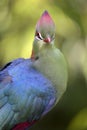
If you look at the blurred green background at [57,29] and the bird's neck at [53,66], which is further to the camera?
the blurred green background at [57,29]

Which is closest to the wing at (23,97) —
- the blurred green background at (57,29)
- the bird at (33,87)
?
the bird at (33,87)

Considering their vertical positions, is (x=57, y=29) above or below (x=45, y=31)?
below

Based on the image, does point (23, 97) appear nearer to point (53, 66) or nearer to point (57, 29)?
point (53, 66)

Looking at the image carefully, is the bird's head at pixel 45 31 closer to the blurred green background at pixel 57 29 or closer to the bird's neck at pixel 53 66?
the bird's neck at pixel 53 66

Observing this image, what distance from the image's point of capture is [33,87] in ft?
3.48

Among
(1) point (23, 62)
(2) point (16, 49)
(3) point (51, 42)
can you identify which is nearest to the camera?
(3) point (51, 42)

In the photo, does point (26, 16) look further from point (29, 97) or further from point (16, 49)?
point (29, 97)

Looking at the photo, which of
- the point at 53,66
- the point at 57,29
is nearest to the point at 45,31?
the point at 53,66

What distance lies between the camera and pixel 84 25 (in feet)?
6.27

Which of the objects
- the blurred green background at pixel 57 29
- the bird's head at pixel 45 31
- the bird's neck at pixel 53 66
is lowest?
the blurred green background at pixel 57 29

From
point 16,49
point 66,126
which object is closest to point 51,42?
point 16,49

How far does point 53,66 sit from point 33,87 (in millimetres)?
73

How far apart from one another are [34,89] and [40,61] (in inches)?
2.7

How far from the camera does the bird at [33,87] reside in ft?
3.38
